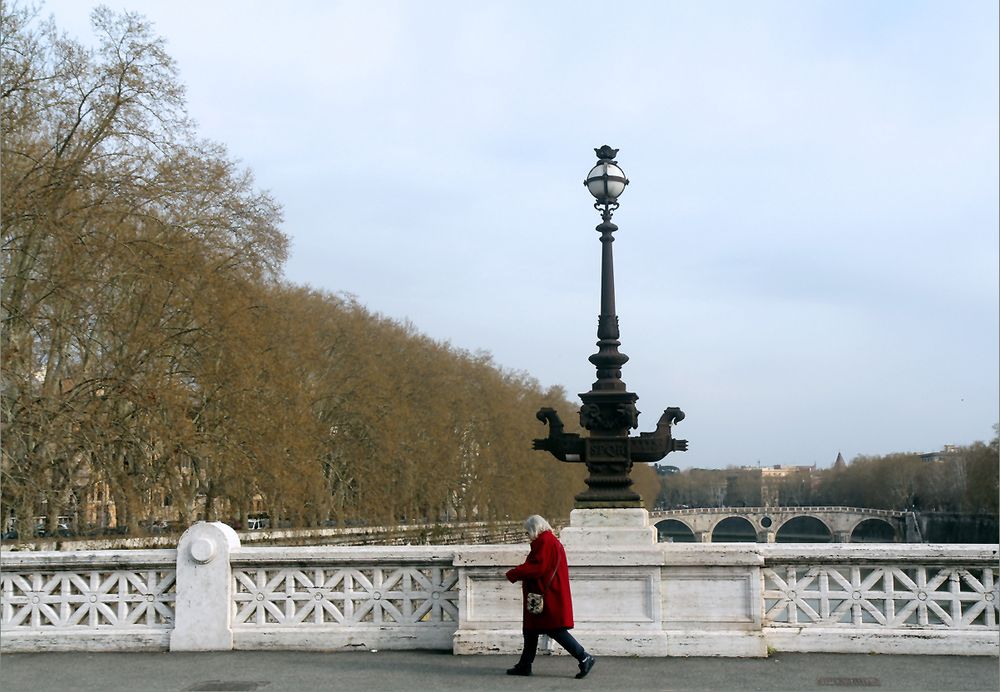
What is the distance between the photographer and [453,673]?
35.1ft

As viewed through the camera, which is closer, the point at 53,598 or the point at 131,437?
the point at 53,598

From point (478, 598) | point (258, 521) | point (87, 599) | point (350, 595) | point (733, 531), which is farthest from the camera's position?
point (733, 531)

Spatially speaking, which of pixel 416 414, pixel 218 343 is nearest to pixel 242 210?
pixel 218 343

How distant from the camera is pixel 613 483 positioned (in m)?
12.3

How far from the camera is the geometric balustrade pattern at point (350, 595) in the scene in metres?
12.2

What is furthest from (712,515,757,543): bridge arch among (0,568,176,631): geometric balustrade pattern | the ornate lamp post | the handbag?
the handbag

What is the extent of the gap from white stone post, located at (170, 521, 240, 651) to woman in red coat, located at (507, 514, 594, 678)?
3.44 meters

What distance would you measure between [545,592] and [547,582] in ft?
0.30

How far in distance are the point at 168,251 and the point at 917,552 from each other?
23.8 m

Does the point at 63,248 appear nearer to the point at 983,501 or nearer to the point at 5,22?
the point at 5,22

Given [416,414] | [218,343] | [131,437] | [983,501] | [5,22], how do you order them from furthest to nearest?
[983,501] → [416,414] → [218,343] → [131,437] → [5,22]

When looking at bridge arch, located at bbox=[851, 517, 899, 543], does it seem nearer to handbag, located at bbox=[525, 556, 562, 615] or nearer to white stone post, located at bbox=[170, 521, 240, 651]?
white stone post, located at bbox=[170, 521, 240, 651]

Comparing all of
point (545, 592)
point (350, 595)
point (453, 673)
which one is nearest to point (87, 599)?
point (350, 595)

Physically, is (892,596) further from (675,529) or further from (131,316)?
(675,529)
